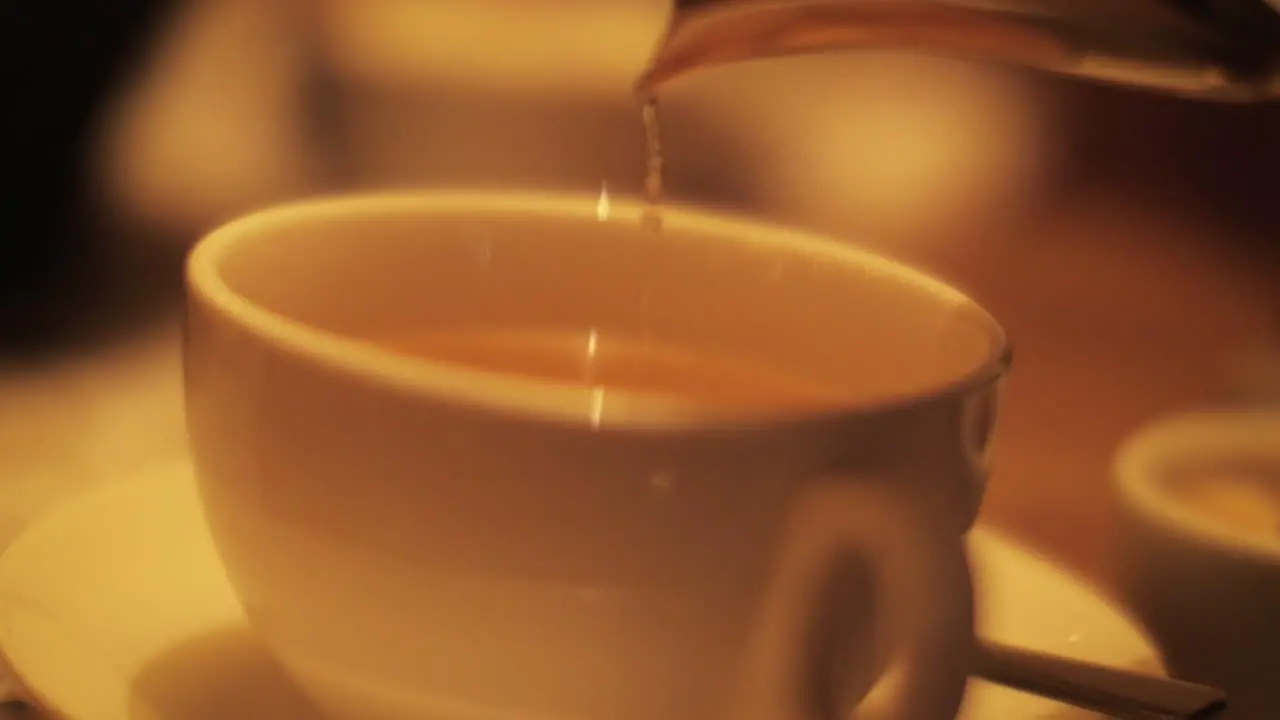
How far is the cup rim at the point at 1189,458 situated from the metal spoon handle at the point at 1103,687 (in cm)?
6

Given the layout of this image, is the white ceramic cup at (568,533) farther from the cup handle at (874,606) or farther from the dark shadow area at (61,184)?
the dark shadow area at (61,184)

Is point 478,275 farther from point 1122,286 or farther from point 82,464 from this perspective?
point 1122,286

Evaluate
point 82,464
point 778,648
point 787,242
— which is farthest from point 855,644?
point 82,464

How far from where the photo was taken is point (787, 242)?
332mm

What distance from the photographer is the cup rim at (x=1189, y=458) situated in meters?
0.33

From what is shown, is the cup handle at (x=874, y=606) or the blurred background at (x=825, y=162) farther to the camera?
the blurred background at (x=825, y=162)

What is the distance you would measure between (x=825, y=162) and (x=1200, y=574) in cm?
19

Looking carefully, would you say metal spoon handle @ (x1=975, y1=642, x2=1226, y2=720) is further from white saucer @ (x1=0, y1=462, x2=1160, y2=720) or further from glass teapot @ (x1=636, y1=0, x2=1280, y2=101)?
glass teapot @ (x1=636, y1=0, x2=1280, y2=101)

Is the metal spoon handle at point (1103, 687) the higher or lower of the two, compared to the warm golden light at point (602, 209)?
lower

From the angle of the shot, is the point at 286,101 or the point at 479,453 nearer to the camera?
the point at 479,453

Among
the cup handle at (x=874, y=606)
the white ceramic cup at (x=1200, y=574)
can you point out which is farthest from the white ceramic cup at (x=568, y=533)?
the white ceramic cup at (x=1200, y=574)

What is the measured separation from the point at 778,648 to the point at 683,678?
15 millimetres

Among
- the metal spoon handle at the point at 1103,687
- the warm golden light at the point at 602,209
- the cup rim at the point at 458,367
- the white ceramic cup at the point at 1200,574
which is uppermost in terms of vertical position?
the cup rim at the point at 458,367

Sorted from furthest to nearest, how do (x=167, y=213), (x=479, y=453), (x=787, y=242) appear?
(x=167, y=213) < (x=787, y=242) < (x=479, y=453)
